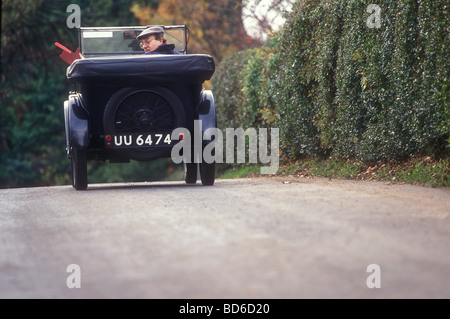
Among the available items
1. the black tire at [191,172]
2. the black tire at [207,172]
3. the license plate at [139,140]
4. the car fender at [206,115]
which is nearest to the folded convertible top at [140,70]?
the car fender at [206,115]

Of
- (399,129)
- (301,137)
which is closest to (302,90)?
(301,137)

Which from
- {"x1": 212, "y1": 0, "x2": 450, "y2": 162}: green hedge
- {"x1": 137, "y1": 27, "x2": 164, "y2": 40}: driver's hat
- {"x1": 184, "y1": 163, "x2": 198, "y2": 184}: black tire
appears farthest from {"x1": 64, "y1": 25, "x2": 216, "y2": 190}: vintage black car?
{"x1": 212, "y1": 0, "x2": 450, "y2": 162}: green hedge

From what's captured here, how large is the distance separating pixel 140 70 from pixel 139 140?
0.90m

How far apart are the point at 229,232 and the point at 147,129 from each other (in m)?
5.02

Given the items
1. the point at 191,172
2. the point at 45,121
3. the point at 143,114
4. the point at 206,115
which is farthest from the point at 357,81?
the point at 45,121

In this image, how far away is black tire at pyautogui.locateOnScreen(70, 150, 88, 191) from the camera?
11125 millimetres

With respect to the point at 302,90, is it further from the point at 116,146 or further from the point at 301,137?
the point at 116,146

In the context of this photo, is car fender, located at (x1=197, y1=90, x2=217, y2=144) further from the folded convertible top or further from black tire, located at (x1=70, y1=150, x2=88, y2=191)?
black tire, located at (x1=70, y1=150, x2=88, y2=191)

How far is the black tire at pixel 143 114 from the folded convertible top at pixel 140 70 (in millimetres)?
166

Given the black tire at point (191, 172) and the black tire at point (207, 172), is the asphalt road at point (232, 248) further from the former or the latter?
the black tire at point (191, 172)

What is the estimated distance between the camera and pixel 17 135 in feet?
111

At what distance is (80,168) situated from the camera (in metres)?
11.3

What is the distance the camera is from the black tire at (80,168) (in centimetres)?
1112

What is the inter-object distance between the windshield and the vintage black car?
8.43 ft
